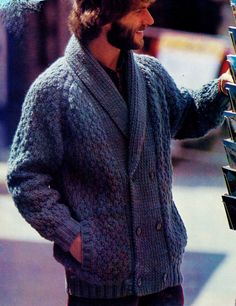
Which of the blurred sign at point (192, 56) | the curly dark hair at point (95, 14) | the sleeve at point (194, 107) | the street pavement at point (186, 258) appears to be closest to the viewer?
the curly dark hair at point (95, 14)

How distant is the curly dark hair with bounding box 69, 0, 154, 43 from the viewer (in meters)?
2.43

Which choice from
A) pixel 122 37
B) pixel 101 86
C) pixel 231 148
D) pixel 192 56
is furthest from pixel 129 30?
pixel 192 56

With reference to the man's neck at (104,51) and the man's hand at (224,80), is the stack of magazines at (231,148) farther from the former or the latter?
the man's neck at (104,51)

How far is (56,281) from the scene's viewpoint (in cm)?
405

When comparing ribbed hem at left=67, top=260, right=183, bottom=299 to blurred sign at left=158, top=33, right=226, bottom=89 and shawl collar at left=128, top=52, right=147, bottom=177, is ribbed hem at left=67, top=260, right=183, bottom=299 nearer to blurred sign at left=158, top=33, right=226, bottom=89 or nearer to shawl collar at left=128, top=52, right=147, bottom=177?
shawl collar at left=128, top=52, right=147, bottom=177

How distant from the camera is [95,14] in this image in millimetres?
2449

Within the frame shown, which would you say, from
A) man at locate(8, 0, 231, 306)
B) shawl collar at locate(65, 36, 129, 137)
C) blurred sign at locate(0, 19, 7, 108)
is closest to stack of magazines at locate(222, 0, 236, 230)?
man at locate(8, 0, 231, 306)

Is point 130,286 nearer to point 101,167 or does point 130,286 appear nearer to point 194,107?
point 101,167

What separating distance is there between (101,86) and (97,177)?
0.84 ft

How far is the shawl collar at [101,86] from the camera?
8.10 feet

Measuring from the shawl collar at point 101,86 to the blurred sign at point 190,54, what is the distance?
2665 mm

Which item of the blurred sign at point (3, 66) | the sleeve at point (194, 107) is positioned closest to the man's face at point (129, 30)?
the sleeve at point (194, 107)

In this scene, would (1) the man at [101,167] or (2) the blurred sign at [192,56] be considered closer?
(1) the man at [101,167]

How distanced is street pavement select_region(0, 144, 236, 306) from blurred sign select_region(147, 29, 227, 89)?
2.14 ft
